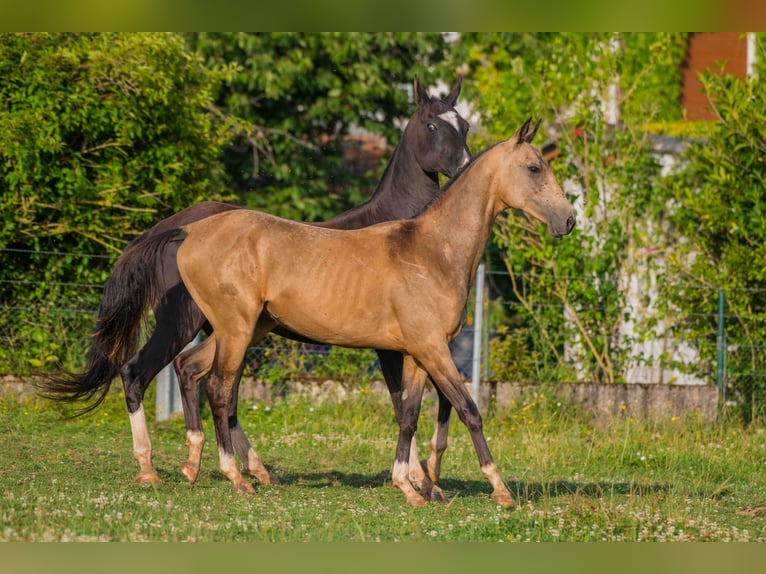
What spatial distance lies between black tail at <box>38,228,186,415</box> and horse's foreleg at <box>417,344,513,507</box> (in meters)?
1.93

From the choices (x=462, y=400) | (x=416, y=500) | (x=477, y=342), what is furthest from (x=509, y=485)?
(x=477, y=342)

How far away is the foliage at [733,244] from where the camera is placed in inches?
502

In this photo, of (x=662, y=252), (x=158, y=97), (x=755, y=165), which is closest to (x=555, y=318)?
(x=662, y=252)

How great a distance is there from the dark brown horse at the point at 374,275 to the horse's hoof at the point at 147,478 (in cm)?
62

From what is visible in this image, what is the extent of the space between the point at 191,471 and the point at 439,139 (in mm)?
3093

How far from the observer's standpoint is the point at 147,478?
8.09 meters

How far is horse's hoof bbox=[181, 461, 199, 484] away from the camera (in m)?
7.89

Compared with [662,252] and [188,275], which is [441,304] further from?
[662,252]

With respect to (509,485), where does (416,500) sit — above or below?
above

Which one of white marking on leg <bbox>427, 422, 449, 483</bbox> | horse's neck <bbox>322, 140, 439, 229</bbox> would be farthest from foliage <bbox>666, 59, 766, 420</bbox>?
white marking on leg <bbox>427, 422, 449, 483</bbox>

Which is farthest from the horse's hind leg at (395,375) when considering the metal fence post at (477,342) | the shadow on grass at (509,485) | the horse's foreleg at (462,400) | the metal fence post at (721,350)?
the metal fence post at (721,350)

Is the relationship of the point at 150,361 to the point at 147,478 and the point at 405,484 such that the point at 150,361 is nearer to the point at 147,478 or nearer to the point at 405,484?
the point at 147,478

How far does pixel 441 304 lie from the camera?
7535 mm

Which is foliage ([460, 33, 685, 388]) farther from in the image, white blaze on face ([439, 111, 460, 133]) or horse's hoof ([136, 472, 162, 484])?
horse's hoof ([136, 472, 162, 484])
